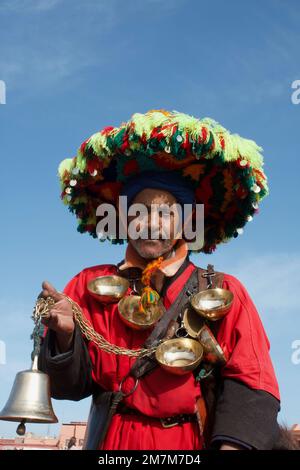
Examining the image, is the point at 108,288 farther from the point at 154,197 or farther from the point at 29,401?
the point at 29,401

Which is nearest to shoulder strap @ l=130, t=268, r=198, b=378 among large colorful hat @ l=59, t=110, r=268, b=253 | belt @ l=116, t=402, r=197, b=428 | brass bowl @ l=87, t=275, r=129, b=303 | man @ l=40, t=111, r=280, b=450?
man @ l=40, t=111, r=280, b=450

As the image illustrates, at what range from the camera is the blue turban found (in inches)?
147

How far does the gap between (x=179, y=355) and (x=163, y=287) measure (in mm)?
521

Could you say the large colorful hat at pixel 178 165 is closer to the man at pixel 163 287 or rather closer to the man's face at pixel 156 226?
the man at pixel 163 287

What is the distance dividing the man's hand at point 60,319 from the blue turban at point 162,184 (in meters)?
0.91

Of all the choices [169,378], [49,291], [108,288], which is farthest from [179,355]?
[49,291]

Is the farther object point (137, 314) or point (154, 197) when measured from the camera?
point (154, 197)

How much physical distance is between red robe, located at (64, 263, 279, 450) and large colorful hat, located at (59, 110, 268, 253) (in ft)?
2.33

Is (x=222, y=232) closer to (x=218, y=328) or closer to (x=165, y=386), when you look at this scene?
(x=218, y=328)

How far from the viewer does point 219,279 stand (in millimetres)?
3498

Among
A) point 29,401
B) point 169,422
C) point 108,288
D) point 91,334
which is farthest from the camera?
point 108,288

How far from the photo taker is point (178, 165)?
12.1ft

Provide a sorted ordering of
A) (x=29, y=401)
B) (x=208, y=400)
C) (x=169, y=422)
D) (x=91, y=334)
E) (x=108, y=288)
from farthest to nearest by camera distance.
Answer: (x=108, y=288) → (x=91, y=334) → (x=208, y=400) → (x=169, y=422) → (x=29, y=401)
